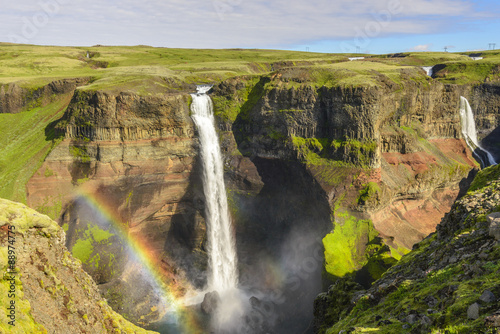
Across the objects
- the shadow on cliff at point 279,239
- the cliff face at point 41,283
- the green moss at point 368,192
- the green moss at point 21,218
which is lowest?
the shadow on cliff at point 279,239

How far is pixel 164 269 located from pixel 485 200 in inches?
1725

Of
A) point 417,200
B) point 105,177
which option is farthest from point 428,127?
point 105,177

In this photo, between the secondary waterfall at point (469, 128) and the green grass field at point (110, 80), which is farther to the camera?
the secondary waterfall at point (469, 128)

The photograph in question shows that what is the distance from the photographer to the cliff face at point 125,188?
4247 centimetres

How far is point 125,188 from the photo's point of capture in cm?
4647

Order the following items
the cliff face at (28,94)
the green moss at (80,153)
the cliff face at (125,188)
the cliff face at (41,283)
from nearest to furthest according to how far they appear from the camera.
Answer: the cliff face at (41,283), the cliff face at (125,188), the green moss at (80,153), the cliff face at (28,94)

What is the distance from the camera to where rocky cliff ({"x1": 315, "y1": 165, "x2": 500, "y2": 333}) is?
8156 mm

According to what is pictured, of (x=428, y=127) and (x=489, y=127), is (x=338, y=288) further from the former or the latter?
(x=489, y=127)

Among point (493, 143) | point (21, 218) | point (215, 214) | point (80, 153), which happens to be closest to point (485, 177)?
point (21, 218)

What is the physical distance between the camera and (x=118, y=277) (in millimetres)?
43094

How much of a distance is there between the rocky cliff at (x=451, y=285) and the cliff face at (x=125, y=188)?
35024 mm

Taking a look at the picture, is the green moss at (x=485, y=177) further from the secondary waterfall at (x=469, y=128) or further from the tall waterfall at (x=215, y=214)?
the secondary waterfall at (x=469, y=128)

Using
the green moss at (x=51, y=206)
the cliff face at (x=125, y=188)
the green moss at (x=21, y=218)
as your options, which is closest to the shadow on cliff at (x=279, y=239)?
the cliff face at (x=125, y=188)

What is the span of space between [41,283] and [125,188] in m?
35.8
